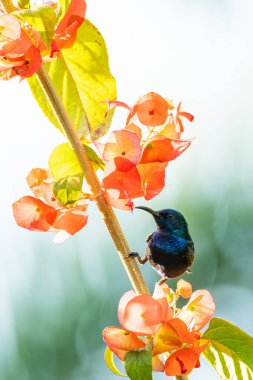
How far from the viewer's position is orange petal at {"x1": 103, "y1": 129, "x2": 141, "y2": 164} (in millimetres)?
712

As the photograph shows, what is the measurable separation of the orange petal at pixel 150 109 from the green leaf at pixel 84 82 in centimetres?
6

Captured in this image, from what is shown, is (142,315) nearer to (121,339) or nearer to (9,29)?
(121,339)

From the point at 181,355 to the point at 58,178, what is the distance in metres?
0.21

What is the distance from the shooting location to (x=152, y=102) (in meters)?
0.77

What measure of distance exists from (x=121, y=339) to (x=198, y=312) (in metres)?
0.11

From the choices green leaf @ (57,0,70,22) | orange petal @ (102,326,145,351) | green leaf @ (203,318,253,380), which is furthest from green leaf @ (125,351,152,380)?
green leaf @ (57,0,70,22)

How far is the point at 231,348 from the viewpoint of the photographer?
77 centimetres

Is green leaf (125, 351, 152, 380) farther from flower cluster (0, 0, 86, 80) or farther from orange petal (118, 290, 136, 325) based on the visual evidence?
flower cluster (0, 0, 86, 80)

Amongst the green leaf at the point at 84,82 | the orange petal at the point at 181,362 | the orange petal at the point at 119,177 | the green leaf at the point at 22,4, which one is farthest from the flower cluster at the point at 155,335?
the green leaf at the point at 22,4

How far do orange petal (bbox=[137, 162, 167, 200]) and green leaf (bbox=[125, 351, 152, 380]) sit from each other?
0.17 meters

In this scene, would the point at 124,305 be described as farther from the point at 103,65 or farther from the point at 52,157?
the point at 103,65

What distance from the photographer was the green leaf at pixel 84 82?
0.82 m

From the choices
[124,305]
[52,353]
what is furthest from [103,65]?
[52,353]

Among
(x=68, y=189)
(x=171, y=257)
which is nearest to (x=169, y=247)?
(x=171, y=257)
